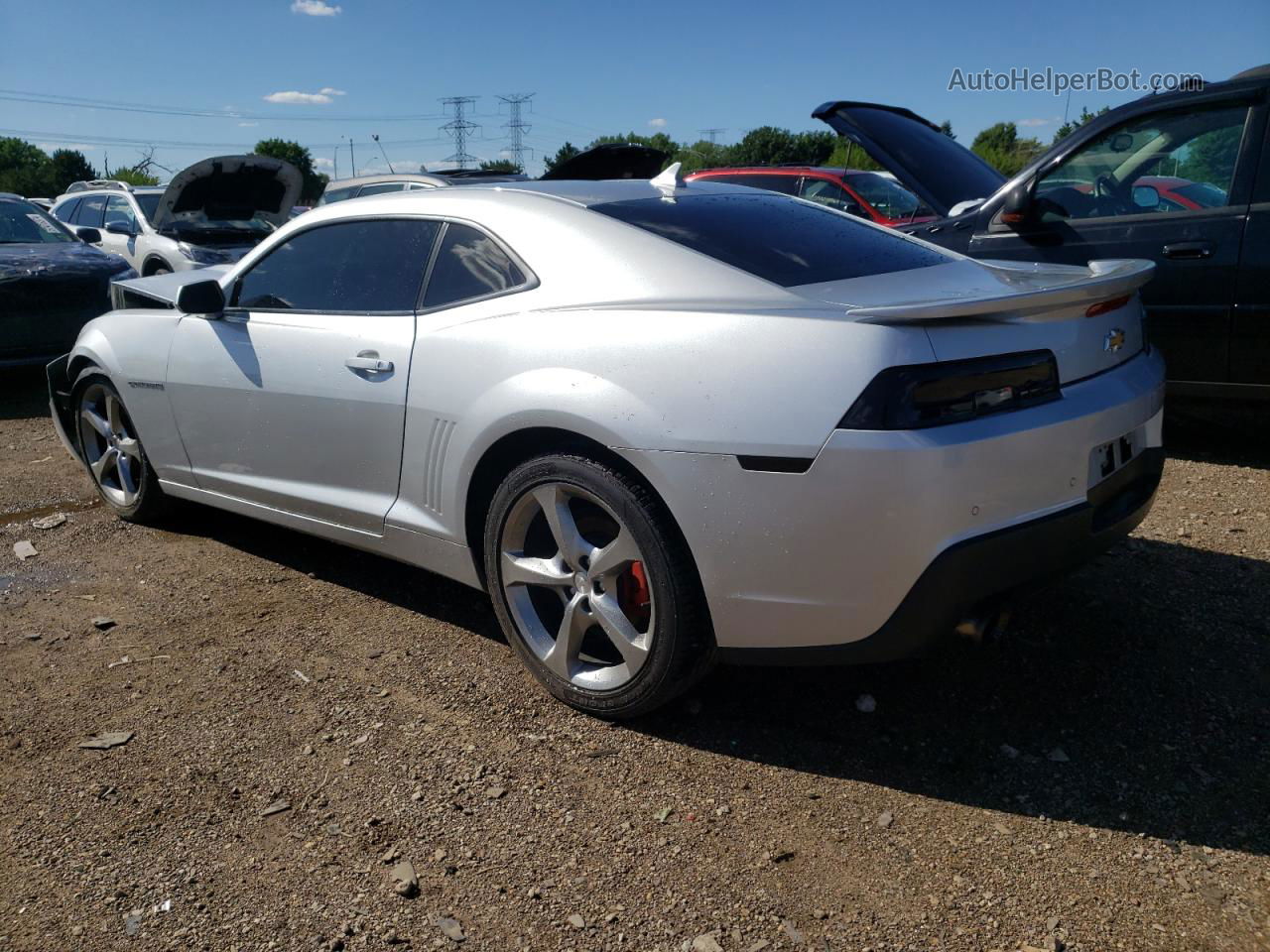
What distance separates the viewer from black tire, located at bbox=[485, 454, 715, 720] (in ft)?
8.84

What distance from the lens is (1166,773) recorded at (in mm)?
2664

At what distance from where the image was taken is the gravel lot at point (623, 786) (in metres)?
2.23

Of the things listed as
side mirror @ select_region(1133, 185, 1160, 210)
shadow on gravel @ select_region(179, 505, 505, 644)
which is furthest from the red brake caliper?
side mirror @ select_region(1133, 185, 1160, 210)

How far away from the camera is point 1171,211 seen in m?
5.26

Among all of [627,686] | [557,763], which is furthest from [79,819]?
[627,686]

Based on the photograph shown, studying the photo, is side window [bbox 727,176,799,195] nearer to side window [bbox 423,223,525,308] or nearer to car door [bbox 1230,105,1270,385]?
car door [bbox 1230,105,1270,385]

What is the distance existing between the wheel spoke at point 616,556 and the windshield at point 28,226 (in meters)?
7.98

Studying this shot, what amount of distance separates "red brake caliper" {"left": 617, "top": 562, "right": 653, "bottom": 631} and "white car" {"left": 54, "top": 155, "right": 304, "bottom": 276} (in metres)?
7.91

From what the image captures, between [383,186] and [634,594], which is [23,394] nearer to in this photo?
[383,186]

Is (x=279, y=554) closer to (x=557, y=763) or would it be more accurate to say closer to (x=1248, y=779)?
(x=557, y=763)

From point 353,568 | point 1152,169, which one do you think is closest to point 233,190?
point 353,568

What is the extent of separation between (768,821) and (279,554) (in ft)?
9.00

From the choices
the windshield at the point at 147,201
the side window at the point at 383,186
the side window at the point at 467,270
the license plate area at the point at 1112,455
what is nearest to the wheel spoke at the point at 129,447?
the side window at the point at 467,270

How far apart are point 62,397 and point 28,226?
4976mm
